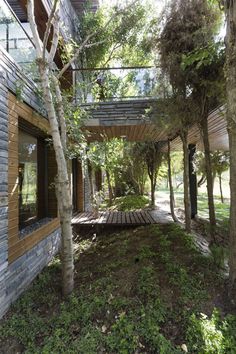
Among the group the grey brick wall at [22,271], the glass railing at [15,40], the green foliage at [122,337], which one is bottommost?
the green foliage at [122,337]

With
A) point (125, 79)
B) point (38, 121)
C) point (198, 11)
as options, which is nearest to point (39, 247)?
point (38, 121)

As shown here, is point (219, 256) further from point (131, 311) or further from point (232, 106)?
point (232, 106)

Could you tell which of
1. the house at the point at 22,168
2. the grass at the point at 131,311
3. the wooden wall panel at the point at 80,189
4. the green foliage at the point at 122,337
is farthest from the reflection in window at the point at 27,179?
the wooden wall panel at the point at 80,189

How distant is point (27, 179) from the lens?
15.9 ft

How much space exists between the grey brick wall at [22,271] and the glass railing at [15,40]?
10.1 ft

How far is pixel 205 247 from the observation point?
204 inches

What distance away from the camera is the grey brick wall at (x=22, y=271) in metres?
3.22

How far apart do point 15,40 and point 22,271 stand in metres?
3.69

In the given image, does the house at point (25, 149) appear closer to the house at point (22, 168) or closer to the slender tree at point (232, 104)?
the house at point (22, 168)

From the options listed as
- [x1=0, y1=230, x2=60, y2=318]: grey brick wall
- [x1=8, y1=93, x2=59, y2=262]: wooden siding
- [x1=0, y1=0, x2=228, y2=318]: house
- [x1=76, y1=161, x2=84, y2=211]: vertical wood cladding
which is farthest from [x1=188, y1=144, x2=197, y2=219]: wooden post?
[x1=8, y1=93, x2=59, y2=262]: wooden siding

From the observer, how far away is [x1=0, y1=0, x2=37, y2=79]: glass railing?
3870 millimetres

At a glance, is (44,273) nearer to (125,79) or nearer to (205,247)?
(205,247)

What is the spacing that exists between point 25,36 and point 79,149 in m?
2.16

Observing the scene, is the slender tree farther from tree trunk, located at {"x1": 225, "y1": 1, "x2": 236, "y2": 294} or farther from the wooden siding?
the wooden siding
